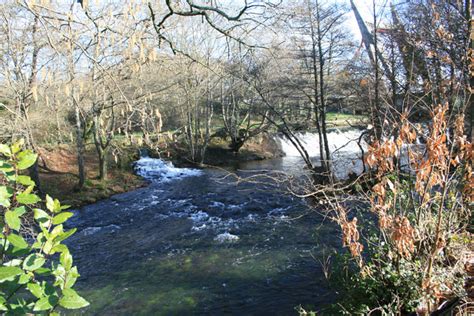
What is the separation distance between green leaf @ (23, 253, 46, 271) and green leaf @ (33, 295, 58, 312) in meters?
0.11

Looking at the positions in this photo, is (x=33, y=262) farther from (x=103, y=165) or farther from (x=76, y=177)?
(x=76, y=177)

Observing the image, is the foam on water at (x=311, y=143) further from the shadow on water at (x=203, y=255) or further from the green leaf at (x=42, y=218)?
the green leaf at (x=42, y=218)

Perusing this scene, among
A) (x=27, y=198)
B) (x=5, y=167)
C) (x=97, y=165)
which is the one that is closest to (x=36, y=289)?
(x=27, y=198)

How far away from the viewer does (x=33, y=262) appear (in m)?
1.24

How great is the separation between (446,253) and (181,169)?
60.0 ft

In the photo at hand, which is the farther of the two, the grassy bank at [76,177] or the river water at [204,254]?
the grassy bank at [76,177]

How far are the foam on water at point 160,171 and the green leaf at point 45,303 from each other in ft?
60.5

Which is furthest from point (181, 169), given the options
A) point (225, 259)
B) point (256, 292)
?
point (256, 292)

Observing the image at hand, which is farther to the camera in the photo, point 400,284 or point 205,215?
point 205,215

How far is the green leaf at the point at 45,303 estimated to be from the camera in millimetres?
1165

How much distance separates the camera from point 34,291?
1.17m

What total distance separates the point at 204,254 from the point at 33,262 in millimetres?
8068

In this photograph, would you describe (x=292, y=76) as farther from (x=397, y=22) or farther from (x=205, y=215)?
(x=205, y=215)

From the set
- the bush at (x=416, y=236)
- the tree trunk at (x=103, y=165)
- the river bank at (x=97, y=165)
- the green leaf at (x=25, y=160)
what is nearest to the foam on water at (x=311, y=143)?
the river bank at (x=97, y=165)
